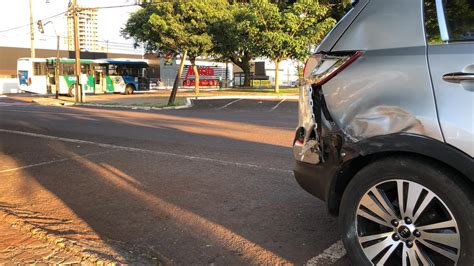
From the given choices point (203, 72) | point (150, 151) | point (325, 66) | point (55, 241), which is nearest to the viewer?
point (325, 66)

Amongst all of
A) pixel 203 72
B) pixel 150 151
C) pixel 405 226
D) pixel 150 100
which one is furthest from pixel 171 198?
pixel 203 72

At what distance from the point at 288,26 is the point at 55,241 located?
25455mm

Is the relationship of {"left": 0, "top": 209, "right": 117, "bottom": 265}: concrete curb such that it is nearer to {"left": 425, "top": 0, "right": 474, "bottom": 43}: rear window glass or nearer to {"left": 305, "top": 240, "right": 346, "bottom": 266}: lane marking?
{"left": 305, "top": 240, "right": 346, "bottom": 266}: lane marking

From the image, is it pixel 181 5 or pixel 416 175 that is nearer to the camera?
pixel 416 175

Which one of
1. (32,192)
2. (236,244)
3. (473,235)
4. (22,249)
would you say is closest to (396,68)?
(473,235)

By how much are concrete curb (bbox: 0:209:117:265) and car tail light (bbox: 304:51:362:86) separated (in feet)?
6.90

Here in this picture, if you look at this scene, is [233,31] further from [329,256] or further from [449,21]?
[449,21]

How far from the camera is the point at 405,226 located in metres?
2.98

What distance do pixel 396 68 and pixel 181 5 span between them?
24.9m

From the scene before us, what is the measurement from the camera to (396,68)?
2.98 metres

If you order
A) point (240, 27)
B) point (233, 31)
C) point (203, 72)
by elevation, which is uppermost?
point (240, 27)

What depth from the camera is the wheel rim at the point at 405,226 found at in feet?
9.25

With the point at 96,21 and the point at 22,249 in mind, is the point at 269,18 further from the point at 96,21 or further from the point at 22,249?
the point at 96,21

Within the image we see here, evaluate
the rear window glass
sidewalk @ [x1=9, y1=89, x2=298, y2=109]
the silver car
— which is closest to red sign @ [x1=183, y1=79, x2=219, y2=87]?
sidewalk @ [x1=9, y1=89, x2=298, y2=109]
